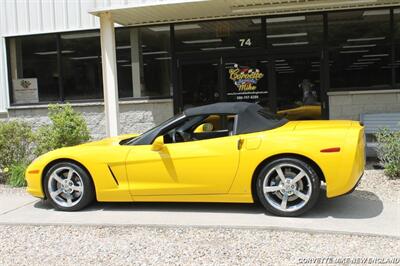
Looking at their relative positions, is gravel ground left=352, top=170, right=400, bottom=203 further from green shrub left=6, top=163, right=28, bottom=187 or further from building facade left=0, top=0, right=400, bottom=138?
green shrub left=6, top=163, right=28, bottom=187

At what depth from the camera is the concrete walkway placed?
5378mm

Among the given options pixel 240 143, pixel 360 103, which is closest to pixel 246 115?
pixel 240 143

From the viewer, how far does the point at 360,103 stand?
10195 mm

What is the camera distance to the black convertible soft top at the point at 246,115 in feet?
19.8

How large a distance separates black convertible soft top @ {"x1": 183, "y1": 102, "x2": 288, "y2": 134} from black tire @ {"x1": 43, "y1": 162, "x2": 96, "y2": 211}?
1482mm

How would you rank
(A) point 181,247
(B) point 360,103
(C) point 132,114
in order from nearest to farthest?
(A) point 181,247 < (B) point 360,103 < (C) point 132,114

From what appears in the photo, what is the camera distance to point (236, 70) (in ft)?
35.1

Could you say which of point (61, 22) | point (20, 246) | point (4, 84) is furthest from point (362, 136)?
point (4, 84)

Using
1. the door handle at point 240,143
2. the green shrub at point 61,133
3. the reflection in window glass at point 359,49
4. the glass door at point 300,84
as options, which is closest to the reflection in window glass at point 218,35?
the glass door at point 300,84

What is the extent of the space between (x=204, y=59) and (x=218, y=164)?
5314 millimetres

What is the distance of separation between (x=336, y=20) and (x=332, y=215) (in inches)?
226

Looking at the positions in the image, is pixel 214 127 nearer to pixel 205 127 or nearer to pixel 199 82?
pixel 205 127

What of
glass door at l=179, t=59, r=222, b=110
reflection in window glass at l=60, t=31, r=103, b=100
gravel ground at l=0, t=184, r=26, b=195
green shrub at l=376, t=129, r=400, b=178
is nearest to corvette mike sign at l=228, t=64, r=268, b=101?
glass door at l=179, t=59, r=222, b=110

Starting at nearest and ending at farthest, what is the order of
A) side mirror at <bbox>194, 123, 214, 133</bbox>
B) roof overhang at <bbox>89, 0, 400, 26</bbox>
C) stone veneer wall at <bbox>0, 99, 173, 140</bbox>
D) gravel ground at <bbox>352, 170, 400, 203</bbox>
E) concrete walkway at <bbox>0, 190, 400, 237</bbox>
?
concrete walkway at <bbox>0, 190, 400, 237</bbox> < gravel ground at <bbox>352, 170, 400, 203</bbox> < side mirror at <bbox>194, 123, 214, 133</bbox> < roof overhang at <bbox>89, 0, 400, 26</bbox> < stone veneer wall at <bbox>0, 99, 173, 140</bbox>
